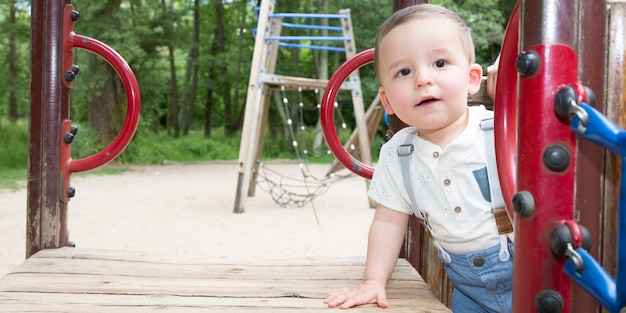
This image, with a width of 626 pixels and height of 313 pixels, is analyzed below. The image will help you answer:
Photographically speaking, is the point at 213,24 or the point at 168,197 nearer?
the point at 168,197

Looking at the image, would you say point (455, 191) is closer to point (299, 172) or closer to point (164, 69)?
point (299, 172)

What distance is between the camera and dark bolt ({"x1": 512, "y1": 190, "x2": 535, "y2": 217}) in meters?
0.73

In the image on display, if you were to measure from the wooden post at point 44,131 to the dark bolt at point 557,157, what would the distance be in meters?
1.39

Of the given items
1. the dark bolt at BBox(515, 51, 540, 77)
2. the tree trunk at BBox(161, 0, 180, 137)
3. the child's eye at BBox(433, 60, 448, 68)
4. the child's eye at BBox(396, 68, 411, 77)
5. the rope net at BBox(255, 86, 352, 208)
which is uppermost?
the tree trunk at BBox(161, 0, 180, 137)

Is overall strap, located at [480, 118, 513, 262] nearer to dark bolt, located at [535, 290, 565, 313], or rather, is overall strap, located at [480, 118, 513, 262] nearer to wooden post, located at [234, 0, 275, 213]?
dark bolt, located at [535, 290, 565, 313]

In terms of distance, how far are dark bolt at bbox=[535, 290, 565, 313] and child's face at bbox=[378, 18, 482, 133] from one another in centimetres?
51

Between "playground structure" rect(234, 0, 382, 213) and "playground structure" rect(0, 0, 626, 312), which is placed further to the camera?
"playground structure" rect(234, 0, 382, 213)

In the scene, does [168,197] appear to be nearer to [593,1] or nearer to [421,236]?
[421,236]

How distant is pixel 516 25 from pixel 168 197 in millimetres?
6567

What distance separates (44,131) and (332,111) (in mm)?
756

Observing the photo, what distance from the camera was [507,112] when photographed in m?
0.90

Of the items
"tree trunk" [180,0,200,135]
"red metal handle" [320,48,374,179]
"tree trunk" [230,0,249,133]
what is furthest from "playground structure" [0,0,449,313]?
"tree trunk" [180,0,200,135]

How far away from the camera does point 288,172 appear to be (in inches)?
389

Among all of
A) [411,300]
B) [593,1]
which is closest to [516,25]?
[593,1]
